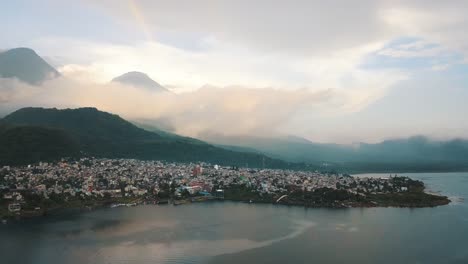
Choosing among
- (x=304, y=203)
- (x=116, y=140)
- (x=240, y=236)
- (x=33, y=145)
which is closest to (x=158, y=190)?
(x=304, y=203)

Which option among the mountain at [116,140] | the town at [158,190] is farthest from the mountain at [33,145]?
A: the mountain at [116,140]

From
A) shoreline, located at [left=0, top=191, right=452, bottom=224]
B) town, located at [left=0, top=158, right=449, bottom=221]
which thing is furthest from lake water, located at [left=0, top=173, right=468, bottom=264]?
town, located at [left=0, top=158, right=449, bottom=221]

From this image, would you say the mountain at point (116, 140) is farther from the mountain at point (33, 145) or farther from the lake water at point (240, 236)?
the lake water at point (240, 236)

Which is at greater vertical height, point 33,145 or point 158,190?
point 33,145

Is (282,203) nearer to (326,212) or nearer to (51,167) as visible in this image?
(326,212)

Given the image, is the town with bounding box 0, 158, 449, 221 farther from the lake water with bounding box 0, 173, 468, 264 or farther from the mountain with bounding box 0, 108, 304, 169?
the mountain with bounding box 0, 108, 304, 169

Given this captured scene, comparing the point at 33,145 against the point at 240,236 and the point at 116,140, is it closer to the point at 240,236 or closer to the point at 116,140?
the point at 116,140
